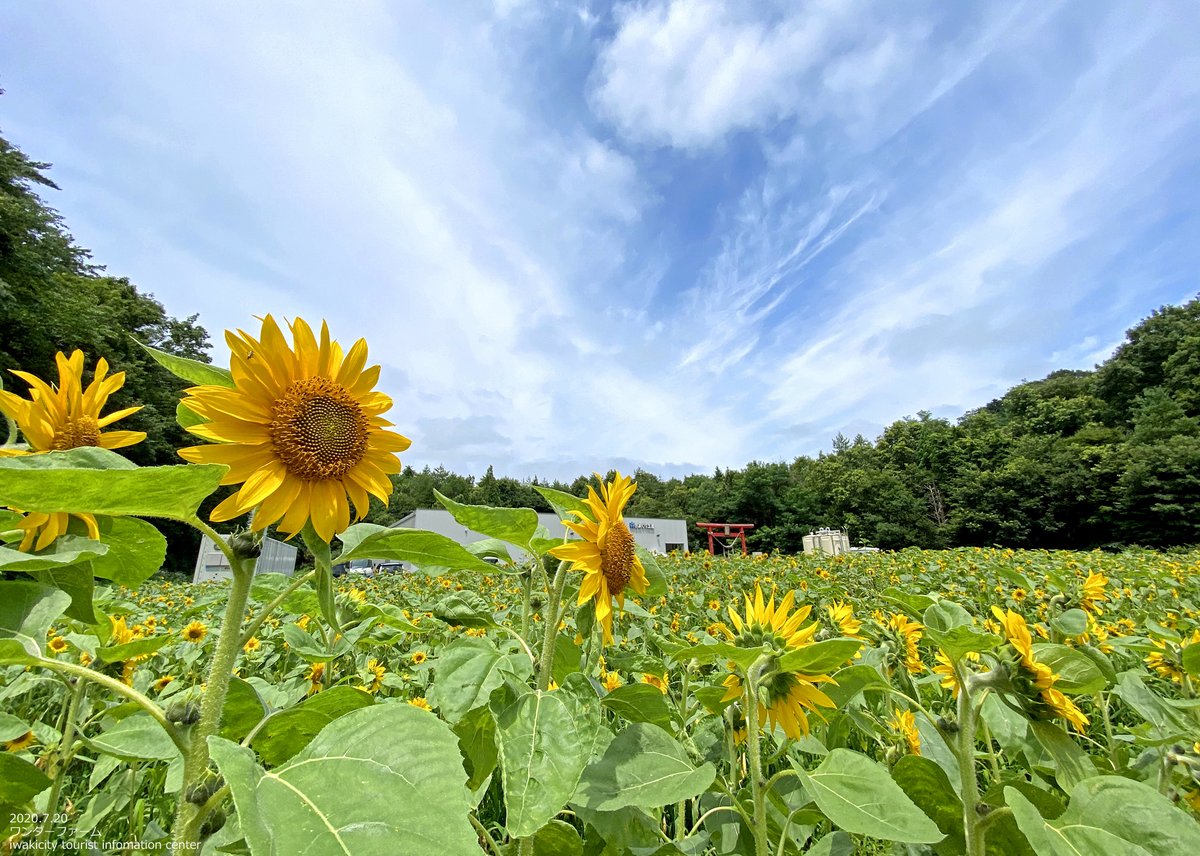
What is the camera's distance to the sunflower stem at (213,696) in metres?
0.58

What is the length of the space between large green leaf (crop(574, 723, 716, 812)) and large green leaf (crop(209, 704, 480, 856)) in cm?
36

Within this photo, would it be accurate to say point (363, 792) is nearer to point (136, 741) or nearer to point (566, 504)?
point (136, 741)

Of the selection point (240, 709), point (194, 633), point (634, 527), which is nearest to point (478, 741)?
point (240, 709)

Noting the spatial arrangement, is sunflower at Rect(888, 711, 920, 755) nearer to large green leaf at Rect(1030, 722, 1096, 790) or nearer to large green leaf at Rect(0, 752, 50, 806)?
large green leaf at Rect(1030, 722, 1096, 790)

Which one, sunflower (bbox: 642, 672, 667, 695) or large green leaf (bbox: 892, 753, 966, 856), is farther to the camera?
sunflower (bbox: 642, 672, 667, 695)

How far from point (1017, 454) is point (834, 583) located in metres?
38.4

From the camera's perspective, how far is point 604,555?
106 centimetres

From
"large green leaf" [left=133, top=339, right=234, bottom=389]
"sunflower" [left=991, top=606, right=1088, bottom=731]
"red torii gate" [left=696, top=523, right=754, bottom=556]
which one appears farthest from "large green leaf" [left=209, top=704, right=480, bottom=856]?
"red torii gate" [left=696, top=523, right=754, bottom=556]

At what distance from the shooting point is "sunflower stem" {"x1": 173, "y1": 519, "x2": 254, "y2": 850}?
1.91 ft

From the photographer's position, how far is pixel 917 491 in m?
39.6

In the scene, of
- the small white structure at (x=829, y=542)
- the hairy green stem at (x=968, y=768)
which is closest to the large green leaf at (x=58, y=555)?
the hairy green stem at (x=968, y=768)

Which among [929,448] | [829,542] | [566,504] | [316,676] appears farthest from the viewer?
[929,448]

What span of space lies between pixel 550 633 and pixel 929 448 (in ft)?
154

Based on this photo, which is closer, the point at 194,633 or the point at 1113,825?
the point at 1113,825
